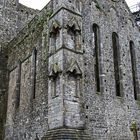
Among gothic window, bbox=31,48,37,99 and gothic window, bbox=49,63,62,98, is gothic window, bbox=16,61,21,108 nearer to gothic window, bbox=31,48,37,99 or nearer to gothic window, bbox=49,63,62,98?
gothic window, bbox=31,48,37,99

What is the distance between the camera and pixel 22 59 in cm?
1523

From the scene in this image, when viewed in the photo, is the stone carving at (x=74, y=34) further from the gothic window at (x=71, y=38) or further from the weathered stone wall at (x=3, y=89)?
the weathered stone wall at (x=3, y=89)

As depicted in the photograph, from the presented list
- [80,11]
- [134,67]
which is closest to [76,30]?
[80,11]

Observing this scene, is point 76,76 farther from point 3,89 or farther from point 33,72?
point 3,89

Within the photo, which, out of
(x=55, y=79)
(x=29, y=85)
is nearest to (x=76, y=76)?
(x=55, y=79)

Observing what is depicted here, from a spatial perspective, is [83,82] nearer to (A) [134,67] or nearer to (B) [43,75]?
(B) [43,75]

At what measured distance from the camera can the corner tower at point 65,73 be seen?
10180 millimetres

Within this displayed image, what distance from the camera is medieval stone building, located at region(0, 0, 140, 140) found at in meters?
10.7

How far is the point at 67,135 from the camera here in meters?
9.77

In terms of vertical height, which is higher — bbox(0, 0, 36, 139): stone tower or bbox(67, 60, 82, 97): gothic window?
bbox(0, 0, 36, 139): stone tower

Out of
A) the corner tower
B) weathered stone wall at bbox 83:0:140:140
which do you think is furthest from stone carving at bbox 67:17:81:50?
weathered stone wall at bbox 83:0:140:140

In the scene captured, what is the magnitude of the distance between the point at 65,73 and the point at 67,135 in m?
2.27

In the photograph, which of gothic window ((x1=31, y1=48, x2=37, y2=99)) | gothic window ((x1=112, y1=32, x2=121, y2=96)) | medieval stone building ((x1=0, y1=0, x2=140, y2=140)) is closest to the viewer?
medieval stone building ((x1=0, y1=0, x2=140, y2=140))

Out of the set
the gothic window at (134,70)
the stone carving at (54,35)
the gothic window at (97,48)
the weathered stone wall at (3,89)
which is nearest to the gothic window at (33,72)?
the stone carving at (54,35)
